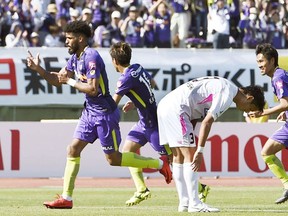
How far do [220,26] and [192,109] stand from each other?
13695 millimetres

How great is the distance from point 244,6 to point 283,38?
152 cm

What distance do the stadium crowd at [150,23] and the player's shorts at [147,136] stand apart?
35.2 ft

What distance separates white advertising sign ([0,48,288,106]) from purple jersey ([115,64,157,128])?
29.5 ft

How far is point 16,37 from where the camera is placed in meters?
25.3

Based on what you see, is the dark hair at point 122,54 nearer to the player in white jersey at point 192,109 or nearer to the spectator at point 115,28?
the player in white jersey at point 192,109

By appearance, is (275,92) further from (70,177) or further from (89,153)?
(89,153)

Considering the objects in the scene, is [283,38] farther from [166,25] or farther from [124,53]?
[124,53]

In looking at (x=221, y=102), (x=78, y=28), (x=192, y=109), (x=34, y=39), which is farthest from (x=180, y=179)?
(x=34, y=39)

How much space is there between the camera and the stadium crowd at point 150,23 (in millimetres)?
25828

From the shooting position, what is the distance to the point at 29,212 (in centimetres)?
1270

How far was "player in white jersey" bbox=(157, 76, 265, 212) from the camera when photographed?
39.8 ft

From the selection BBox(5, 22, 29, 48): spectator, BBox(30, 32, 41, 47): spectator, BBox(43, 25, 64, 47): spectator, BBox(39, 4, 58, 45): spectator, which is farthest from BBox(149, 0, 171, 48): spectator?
BBox(5, 22, 29, 48): spectator

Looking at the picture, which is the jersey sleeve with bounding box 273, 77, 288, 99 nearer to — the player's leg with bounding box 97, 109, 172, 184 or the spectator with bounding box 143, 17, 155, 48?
the player's leg with bounding box 97, 109, 172, 184

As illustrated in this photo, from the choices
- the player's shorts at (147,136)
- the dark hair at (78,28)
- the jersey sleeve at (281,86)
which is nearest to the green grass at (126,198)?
the player's shorts at (147,136)
